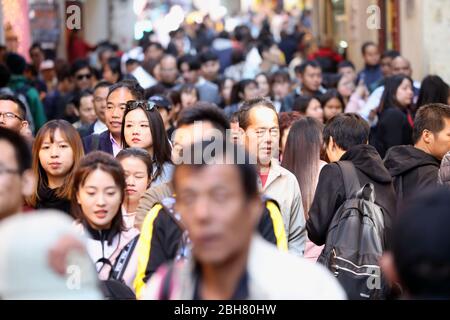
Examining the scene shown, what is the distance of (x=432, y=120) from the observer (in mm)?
8953

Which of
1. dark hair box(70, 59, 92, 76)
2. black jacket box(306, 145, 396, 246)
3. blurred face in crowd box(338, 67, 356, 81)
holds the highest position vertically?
dark hair box(70, 59, 92, 76)

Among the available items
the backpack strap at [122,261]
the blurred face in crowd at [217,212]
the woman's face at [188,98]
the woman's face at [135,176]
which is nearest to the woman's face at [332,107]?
the woman's face at [188,98]

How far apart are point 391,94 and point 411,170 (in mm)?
4187

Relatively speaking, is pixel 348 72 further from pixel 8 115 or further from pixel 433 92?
pixel 8 115

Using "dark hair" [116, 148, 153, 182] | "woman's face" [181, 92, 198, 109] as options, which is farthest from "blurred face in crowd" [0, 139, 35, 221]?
"woman's face" [181, 92, 198, 109]

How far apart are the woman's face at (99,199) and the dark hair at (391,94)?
6.35 m

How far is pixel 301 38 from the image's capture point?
28.9m

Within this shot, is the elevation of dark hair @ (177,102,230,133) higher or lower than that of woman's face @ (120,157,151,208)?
higher

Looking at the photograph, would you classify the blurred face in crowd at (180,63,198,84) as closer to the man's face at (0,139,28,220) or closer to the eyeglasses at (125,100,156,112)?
the eyeglasses at (125,100,156,112)

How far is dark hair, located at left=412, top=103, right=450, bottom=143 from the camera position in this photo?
8.93 m

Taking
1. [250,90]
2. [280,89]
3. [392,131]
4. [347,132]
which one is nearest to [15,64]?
[250,90]

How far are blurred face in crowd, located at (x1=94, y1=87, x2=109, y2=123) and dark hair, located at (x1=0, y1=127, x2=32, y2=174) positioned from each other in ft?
24.5
